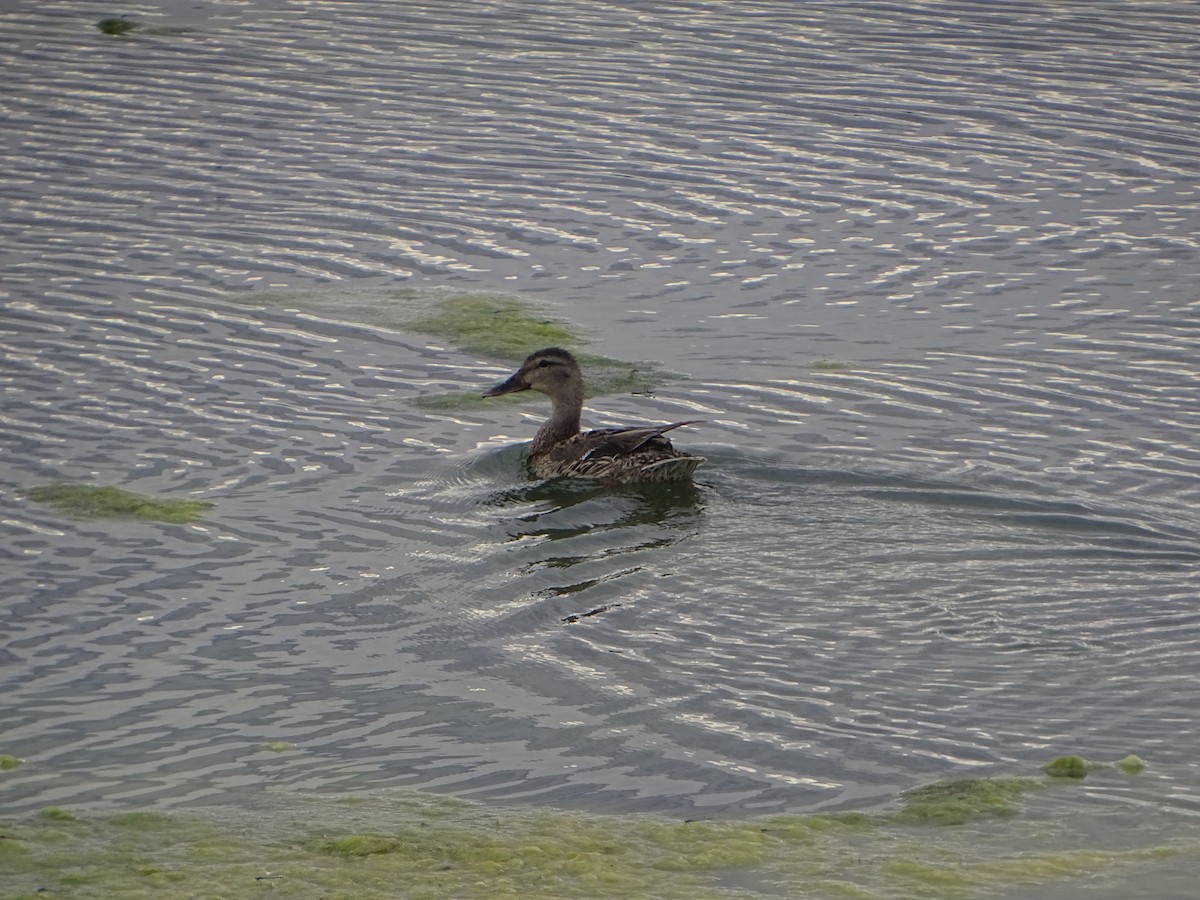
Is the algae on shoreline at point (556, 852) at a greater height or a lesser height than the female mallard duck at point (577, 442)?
lesser

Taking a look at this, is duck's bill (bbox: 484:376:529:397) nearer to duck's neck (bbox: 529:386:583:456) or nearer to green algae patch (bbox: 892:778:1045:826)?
duck's neck (bbox: 529:386:583:456)

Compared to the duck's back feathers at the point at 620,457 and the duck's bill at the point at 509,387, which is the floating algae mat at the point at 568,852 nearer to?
the duck's back feathers at the point at 620,457

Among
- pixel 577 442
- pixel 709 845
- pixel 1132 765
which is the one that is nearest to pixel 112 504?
pixel 577 442

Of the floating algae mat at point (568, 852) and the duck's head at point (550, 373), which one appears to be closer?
the floating algae mat at point (568, 852)

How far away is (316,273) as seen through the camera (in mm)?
15172

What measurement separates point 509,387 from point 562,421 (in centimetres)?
61

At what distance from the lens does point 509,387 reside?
12445 millimetres

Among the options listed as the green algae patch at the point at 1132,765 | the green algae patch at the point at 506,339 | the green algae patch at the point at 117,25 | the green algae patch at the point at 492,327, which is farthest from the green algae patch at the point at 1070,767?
the green algae patch at the point at 117,25

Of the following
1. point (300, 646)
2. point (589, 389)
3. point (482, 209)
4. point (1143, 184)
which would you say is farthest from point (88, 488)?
point (1143, 184)

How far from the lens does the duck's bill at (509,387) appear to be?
1237 cm

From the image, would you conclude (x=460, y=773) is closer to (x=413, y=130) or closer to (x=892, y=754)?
(x=892, y=754)

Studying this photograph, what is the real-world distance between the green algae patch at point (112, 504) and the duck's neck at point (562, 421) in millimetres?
2443

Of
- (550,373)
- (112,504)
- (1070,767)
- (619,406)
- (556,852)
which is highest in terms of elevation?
(550,373)

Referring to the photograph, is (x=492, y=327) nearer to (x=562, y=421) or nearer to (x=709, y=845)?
(x=562, y=421)
